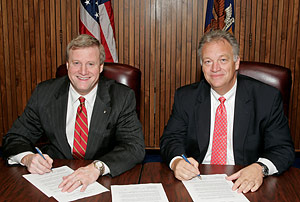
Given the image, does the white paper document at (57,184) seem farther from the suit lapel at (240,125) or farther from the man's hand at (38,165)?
the suit lapel at (240,125)

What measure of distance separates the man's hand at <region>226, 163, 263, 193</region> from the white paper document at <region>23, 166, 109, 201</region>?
0.67 m

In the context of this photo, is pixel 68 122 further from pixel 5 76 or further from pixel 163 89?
pixel 5 76

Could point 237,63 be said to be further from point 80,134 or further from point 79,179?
point 79,179

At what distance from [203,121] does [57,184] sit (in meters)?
1.14

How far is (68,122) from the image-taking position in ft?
7.80

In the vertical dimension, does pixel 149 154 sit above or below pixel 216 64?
below

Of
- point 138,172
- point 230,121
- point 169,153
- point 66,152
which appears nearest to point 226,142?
point 230,121

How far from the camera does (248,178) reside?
163 centimetres

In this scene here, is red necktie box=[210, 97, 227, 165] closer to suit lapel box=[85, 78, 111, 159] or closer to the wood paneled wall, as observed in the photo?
suit lapel box=[85, 78, 111, 159]

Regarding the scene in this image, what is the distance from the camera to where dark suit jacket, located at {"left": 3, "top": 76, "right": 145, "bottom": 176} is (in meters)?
2.26

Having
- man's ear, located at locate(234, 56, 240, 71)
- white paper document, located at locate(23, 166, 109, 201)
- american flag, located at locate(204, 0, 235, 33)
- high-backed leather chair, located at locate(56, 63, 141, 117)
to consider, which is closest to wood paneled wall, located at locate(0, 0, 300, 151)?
american flag, located at locate(204, 0, 235, 33)

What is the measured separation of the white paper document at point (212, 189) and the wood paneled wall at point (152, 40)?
3056mm

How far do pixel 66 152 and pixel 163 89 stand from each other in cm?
260

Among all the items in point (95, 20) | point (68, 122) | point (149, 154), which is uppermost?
point (95, 20)
